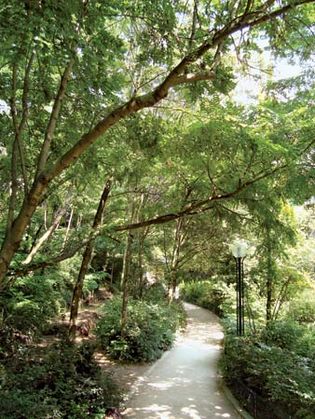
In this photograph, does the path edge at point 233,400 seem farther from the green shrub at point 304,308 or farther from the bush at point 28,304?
the green shrub at point 304,308

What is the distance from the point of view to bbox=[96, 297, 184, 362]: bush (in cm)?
922

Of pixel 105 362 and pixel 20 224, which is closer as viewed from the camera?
pixel 20 224

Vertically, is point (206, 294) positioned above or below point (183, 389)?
above

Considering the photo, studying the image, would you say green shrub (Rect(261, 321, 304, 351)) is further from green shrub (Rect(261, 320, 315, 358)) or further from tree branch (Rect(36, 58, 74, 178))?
tree branch (Rect(36, 58, 74, 178))

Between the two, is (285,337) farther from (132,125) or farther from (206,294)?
(206,294)

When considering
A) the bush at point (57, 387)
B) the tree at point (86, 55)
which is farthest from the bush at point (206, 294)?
the tree at point (86, 55)

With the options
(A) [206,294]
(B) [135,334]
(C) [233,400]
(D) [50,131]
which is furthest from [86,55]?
(A) [206,294]

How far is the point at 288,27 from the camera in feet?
11.3

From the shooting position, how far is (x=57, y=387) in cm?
534

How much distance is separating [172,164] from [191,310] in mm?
16083

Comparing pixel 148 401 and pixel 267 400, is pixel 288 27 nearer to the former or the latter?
pixel 267 400

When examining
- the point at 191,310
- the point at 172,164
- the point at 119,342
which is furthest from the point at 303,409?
the point at 191,310

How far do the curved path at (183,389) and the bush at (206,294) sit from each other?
5374mm

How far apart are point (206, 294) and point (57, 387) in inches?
703
